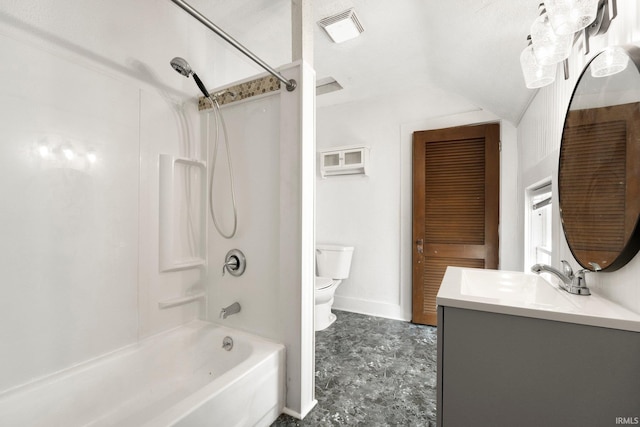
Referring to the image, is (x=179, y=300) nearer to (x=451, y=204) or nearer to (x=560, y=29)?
(x=560, y=29)

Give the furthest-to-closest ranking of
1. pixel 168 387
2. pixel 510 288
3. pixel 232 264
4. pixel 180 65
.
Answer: pixel 232 264
pixel 168 387
pixel 180 65
pixel 510 288

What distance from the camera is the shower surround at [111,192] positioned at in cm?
113

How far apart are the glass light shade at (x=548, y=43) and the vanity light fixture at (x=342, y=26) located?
3.37ft

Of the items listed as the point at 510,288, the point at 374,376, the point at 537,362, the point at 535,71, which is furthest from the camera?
the point at 374,376

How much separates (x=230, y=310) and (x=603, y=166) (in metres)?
1.82

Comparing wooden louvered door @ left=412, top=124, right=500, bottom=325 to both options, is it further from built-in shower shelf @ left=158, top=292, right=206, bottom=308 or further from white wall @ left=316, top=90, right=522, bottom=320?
built-in shower shelf @ left=158, top=292, right=206, bottom=308

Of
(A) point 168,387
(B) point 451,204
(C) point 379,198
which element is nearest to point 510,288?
(B) point 451,204

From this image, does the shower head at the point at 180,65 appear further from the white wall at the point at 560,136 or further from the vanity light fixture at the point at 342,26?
the white wall at the point at 560,136

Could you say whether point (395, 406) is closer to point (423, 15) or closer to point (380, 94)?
point (423, 15)

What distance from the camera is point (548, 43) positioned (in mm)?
1016

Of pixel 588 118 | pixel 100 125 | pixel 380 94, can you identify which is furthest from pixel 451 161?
pixel 100 125

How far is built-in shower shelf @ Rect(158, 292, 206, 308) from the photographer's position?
1652mm

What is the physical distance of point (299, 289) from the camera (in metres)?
1.44

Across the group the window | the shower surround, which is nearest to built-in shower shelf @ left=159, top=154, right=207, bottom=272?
the shower surround
